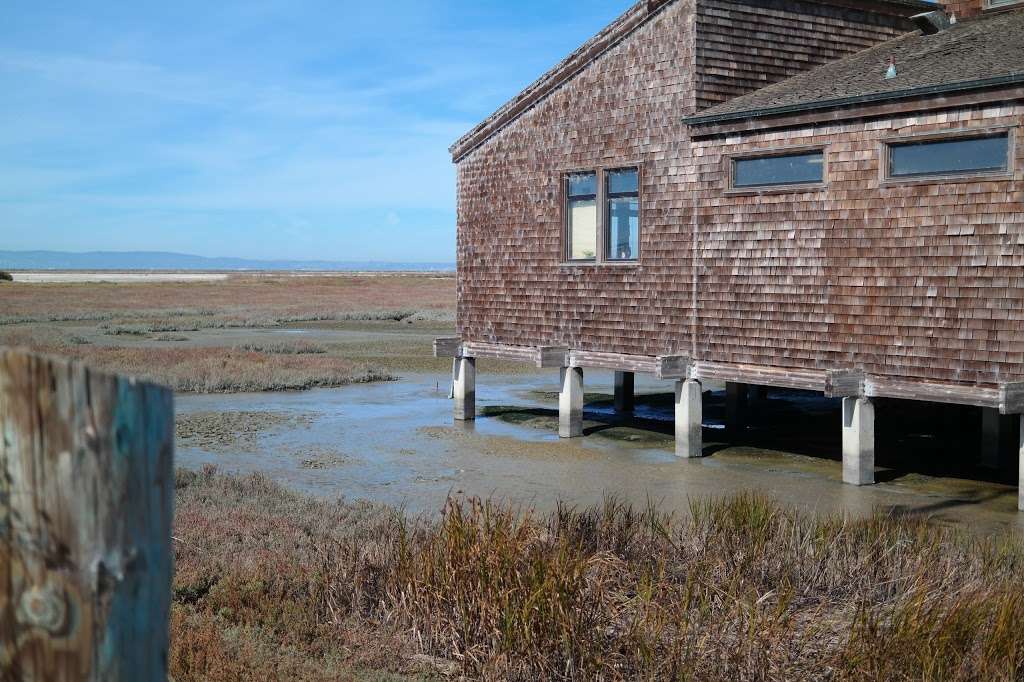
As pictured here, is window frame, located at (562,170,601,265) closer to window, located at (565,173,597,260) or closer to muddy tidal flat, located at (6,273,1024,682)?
window, located at (565,173,597,260)

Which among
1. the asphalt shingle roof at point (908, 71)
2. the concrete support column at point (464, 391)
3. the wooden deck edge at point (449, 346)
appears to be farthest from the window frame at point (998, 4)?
the concrete support column at point (464, 391)

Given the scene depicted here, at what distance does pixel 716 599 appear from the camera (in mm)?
7160

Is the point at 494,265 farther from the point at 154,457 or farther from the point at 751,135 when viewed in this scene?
the point at 154,457

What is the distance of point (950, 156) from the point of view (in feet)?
41.9

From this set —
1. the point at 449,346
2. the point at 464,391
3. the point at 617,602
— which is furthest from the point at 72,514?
the point at 449,346

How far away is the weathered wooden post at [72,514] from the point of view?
7.25ft

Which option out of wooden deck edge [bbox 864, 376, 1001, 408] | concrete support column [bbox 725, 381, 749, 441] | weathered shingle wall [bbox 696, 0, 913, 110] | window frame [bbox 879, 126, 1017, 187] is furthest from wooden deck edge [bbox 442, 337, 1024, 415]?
weathered shingle wall [bbox 696, 0, 913, 110]

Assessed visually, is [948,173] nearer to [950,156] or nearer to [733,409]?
[950,156]

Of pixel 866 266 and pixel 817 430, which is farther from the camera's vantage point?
pixel 817 430

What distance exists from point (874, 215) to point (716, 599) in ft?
25.3

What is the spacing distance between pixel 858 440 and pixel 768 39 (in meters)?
6.50

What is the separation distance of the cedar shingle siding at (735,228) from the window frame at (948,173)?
0.24 ft

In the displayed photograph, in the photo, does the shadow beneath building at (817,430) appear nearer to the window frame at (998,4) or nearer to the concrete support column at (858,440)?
the concrete support column at (858,440)

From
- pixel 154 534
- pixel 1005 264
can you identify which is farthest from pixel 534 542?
pixel 1005 264
